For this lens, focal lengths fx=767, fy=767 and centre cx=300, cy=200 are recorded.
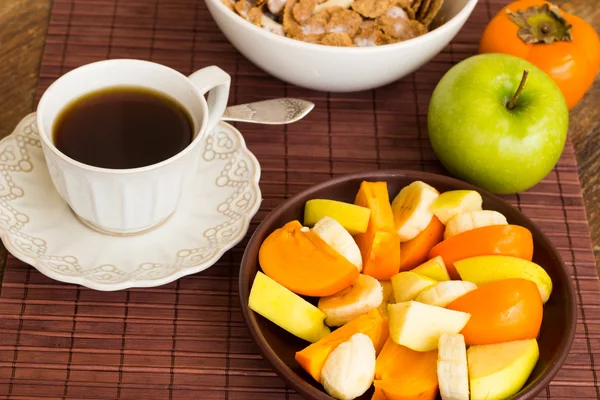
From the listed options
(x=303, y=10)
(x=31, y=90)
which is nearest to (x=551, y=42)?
(x=303, y=10)

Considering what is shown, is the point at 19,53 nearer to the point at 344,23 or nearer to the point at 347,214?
the point at 344,23

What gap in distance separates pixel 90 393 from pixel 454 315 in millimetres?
481

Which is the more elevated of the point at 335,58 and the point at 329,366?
the point at 335,58

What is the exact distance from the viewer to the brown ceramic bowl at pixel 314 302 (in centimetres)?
94

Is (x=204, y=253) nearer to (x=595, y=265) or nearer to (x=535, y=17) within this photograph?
(x=595, y=265)

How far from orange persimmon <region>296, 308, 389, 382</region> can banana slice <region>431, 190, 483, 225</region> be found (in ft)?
0.64

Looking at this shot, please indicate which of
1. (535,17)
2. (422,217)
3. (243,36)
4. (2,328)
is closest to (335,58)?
(243,36)

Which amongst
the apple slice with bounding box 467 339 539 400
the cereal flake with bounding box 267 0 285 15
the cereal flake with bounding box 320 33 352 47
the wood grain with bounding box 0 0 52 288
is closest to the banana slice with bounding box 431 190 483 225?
the apple slice with bounding box 467 339 539 400

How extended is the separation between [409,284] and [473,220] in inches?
5.9

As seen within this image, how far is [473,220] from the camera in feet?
3.53

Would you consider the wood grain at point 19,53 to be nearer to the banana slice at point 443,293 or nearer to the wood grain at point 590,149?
the banana slice at point 443,293

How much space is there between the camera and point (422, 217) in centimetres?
109

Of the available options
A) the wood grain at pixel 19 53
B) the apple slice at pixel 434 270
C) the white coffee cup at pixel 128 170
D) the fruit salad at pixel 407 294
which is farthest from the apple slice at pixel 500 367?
the wood grain at pixel 19 53

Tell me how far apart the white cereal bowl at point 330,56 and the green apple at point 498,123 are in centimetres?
7
